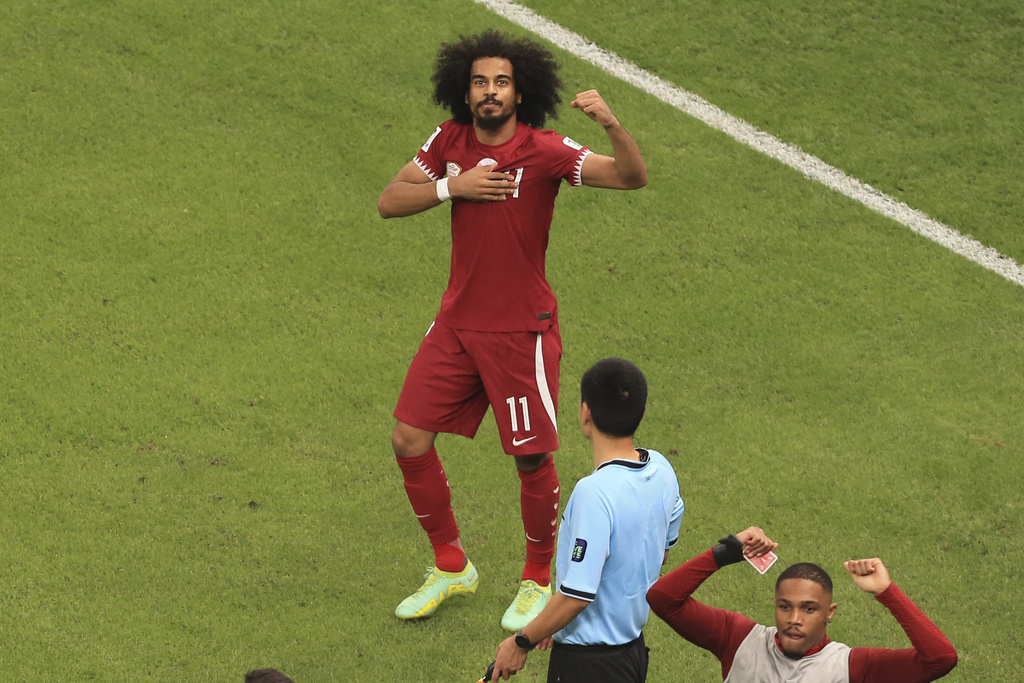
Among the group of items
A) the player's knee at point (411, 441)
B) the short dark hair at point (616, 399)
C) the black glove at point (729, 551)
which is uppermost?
the short dark hair at point (616, 399)

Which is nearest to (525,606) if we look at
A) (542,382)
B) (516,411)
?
(516,411)

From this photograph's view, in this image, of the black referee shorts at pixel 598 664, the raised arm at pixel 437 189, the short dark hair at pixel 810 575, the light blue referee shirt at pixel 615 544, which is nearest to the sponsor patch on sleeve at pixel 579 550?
the light blue referee shirt at pixel 615 544

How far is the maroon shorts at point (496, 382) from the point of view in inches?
189

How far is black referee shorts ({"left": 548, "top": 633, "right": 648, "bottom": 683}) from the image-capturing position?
12.0ft

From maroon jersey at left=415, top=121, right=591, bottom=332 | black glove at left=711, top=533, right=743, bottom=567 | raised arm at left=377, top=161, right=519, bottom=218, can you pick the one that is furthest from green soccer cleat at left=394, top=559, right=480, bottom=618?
black glove at left=711, top=533, right=743, bottom=567

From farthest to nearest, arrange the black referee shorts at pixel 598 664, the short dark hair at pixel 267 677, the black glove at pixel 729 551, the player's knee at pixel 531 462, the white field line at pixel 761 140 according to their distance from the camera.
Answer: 1. the white field line at pixel 761 140
2. the player's knee at pixel 531 462
3. the black referee shorts at pixel 598 664
4. the black glove at pixel 729 551
5. the short dark hair at pixel 267 677

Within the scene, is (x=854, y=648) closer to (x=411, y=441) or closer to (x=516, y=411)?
(x=516, y=411)

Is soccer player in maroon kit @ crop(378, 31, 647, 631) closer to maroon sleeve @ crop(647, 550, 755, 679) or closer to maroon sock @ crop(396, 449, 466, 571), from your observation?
maroon sock @ crop(396, 449, 466, 571)

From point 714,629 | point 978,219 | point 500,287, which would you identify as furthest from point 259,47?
point 714,629

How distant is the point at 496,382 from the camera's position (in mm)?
4801

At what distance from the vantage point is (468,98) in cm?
484

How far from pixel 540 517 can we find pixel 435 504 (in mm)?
467

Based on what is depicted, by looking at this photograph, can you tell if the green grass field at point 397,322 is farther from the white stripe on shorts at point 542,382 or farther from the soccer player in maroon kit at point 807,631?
the soccer player in maroon kit at point 807,631

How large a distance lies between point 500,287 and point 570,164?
589 mm
